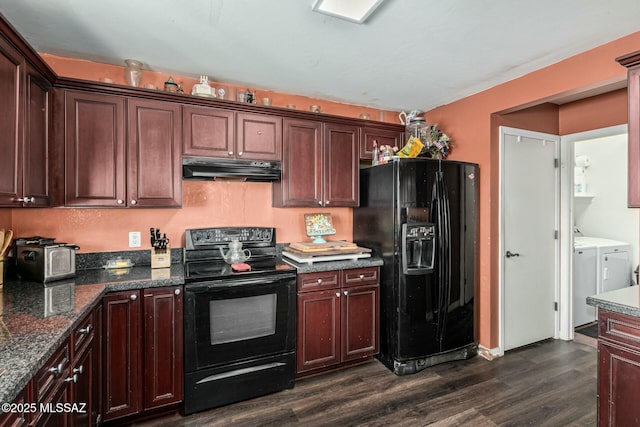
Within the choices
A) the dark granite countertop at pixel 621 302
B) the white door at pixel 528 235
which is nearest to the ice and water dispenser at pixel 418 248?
the white door at pixel 528 235

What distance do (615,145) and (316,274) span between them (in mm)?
4488

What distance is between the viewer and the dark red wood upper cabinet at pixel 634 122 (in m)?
1.69

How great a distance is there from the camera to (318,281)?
2566mm

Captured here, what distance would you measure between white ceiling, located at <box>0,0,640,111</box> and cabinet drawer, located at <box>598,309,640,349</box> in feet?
5.47

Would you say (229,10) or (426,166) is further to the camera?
(426,166)

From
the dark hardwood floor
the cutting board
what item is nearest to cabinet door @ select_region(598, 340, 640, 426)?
the dark hardwood floor

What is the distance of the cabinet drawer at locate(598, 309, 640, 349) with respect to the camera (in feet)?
5.10

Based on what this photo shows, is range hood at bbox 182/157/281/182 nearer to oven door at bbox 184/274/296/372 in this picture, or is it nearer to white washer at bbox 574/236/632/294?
oven door at bbox 184/274/296/372

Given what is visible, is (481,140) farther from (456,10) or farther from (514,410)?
(514,410)

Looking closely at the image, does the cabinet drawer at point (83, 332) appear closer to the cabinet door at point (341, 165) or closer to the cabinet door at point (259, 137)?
the cabinet door at point (259, 137)

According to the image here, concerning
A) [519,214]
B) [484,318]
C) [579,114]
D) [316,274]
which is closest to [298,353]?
[316,274]

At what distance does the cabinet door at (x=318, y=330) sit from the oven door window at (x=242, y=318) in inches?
10.7

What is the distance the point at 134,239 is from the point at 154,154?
73cm

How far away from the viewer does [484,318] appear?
298cm
